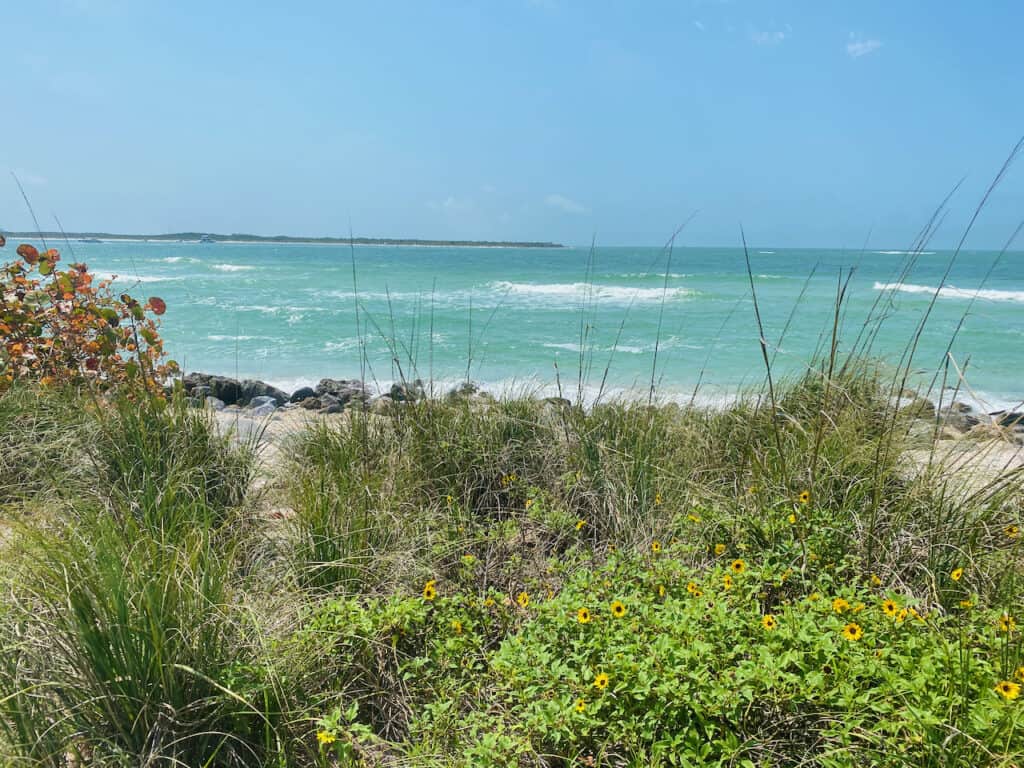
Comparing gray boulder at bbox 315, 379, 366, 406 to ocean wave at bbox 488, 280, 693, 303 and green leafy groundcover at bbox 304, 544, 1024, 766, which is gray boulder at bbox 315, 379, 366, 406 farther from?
ocean wave at bbox 488, 280, 693, 303

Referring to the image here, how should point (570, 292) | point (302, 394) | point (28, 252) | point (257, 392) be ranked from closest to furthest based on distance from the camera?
point (28, 252) < point (257, 392) < point (302, 394) < point (570, 292)

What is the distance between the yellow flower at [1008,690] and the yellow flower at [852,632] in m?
0.32

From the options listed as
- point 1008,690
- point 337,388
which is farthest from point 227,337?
point 1008,690

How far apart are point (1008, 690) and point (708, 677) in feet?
2.17

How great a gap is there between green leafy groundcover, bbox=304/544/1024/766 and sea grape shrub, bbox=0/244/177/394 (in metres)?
3.18

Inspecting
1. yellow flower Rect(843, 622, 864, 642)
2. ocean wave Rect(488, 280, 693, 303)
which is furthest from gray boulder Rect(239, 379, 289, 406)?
ocean wave Rect(488, 280, 693, 303)

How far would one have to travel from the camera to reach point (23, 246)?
4641 millimetres

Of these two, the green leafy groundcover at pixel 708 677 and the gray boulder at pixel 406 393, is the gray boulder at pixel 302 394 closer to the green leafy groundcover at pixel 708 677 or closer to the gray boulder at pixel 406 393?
the gray boulder at pixel 406 393

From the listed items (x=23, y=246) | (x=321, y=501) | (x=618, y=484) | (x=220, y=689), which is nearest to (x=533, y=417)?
(x=618, y=484)

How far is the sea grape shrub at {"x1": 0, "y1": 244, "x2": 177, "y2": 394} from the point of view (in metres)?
4.52

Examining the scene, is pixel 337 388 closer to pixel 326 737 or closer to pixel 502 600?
pixel 502 600

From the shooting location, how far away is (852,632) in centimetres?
183

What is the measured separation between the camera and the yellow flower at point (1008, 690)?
1.51 metres

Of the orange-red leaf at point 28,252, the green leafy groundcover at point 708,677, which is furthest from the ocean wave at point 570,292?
the green leafy groundcover at point 708,677
